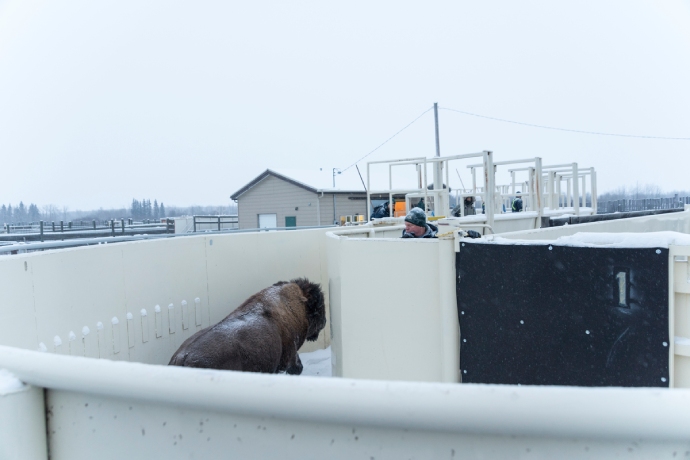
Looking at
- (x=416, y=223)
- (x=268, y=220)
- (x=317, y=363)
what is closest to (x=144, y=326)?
(x=317, y=363)

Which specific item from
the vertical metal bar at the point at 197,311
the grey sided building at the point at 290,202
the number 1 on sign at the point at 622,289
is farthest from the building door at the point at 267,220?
the number 1 on sign at the point at 622,289

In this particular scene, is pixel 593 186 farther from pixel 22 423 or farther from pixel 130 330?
pixel 22 423

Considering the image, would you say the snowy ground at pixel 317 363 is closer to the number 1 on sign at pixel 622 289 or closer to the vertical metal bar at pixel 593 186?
the number 1 on sign at pixel 622 289

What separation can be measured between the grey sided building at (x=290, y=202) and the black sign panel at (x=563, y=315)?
2267cm

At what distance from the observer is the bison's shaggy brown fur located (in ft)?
15.7

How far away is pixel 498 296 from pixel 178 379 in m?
3.00

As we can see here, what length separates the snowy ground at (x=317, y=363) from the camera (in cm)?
679

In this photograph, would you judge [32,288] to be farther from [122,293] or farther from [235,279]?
[235,279]

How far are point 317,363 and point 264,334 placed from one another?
200 centimetres

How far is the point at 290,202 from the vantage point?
2827cm

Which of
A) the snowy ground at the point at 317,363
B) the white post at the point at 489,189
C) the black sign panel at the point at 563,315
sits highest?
the white post at the point at 489,189

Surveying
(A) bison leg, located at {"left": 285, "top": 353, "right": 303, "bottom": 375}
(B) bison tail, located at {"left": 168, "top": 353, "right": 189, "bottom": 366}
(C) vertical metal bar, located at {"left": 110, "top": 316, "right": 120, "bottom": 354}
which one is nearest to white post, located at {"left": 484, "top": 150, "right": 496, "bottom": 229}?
(A) bison leg, located at {"left": 285, "top": 353, "right": 303, "bottom": 375}

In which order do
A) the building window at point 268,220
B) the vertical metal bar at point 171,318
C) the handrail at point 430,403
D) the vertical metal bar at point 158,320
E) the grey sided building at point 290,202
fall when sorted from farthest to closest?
1. the building window at point 268,220
2. the grey sided building at point 290,202
3. the vertical metal bar at point 171,318
4. the vertical metal bar at point 158,320
5. the handrail at point 430,403

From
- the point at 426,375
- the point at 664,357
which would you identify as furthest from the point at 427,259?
the point at 664,357
